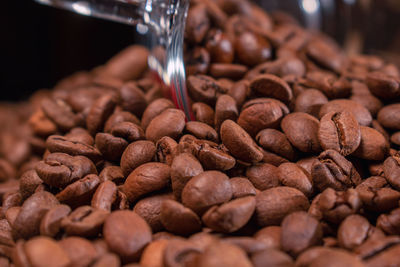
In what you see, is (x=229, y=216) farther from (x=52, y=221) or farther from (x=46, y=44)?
(x=46, y=44)

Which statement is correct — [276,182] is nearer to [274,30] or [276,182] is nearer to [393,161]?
[393,161]

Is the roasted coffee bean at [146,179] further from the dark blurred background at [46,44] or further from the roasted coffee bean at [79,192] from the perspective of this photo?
the dark blurred background at [46,44]

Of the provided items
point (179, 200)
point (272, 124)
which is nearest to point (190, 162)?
point (179, 200)

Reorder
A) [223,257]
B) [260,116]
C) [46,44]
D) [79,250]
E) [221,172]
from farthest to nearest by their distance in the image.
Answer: [46,44]
[260,116]
[221,172]
[79,250]
[223,257]

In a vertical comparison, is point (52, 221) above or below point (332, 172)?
below

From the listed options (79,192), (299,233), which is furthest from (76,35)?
(299,233)

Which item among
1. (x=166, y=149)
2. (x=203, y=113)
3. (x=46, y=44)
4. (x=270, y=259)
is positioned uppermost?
(x=46, y=44)

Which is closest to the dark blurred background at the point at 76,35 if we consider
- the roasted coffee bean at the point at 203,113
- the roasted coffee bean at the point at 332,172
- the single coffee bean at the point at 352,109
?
the single coffee bean at the point at 352,109
